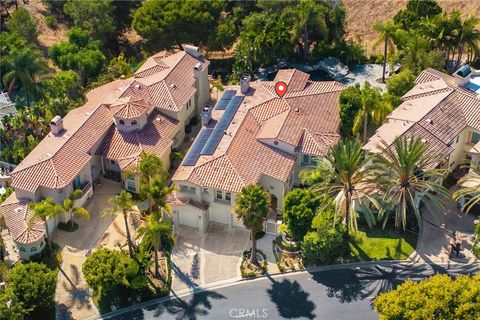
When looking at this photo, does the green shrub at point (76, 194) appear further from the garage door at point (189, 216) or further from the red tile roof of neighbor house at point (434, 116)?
the red tile roof of neighbor house at point (434, 116)

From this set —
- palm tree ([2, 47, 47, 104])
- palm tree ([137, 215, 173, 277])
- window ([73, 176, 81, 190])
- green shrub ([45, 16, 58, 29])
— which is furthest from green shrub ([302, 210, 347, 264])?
green shrub ([45, 16, 58, 29])

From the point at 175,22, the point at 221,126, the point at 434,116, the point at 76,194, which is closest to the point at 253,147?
the point at 221,126

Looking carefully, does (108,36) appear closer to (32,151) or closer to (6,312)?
(32,151)

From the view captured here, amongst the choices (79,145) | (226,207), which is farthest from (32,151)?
(226,207)

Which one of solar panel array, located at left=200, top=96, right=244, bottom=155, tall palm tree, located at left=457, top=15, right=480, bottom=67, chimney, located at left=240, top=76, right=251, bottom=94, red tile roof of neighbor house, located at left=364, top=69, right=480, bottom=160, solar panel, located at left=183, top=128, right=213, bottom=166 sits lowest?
solar panel, located at left=183, top=128, right=213, bottom=166

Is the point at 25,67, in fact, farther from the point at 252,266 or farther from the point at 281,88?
the point at 252,266

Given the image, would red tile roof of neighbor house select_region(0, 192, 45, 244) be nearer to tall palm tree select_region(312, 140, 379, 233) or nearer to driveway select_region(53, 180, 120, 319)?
driveway select_region(53, 180, 120, 319)
